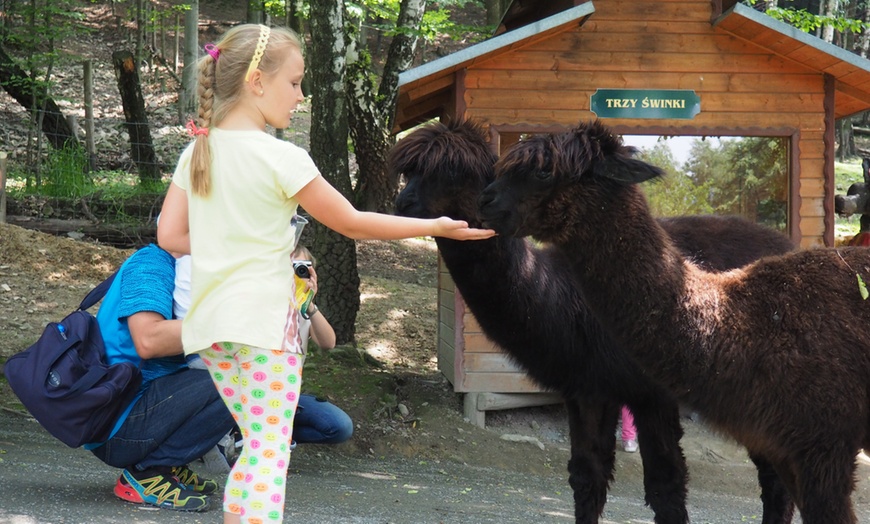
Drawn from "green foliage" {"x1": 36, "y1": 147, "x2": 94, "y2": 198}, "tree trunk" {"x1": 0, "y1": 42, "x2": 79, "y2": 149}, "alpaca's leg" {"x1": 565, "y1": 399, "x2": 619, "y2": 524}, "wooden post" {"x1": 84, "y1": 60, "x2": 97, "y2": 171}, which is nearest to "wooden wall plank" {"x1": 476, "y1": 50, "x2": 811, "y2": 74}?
"alpaca's leg" {"x1": 565, "y1": 399, "x2": 619, "y2": 524}

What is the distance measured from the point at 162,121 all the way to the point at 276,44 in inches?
745

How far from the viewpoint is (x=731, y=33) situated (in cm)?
786

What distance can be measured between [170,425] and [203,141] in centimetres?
164

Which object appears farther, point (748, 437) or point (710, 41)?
point (710, 41)

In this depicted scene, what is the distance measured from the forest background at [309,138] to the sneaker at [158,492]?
2114 mm

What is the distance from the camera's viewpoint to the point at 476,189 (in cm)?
504

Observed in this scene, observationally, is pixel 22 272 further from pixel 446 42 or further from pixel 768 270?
pixel 446 42

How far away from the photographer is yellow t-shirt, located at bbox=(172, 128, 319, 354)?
2.92 meters

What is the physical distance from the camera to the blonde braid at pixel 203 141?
9.88 feet

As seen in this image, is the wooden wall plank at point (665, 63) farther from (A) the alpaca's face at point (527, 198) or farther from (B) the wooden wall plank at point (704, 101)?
(A) the alpaca's face at point (527, 198)

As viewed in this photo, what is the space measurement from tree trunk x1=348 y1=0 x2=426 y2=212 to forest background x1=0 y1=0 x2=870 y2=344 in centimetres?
2

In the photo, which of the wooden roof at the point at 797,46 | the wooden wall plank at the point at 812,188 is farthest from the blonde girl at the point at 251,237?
the wooden wall plank at the point at 812,188

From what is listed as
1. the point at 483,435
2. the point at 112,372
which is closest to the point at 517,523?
the point at 112,372

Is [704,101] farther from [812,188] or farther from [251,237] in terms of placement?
[251,237]
